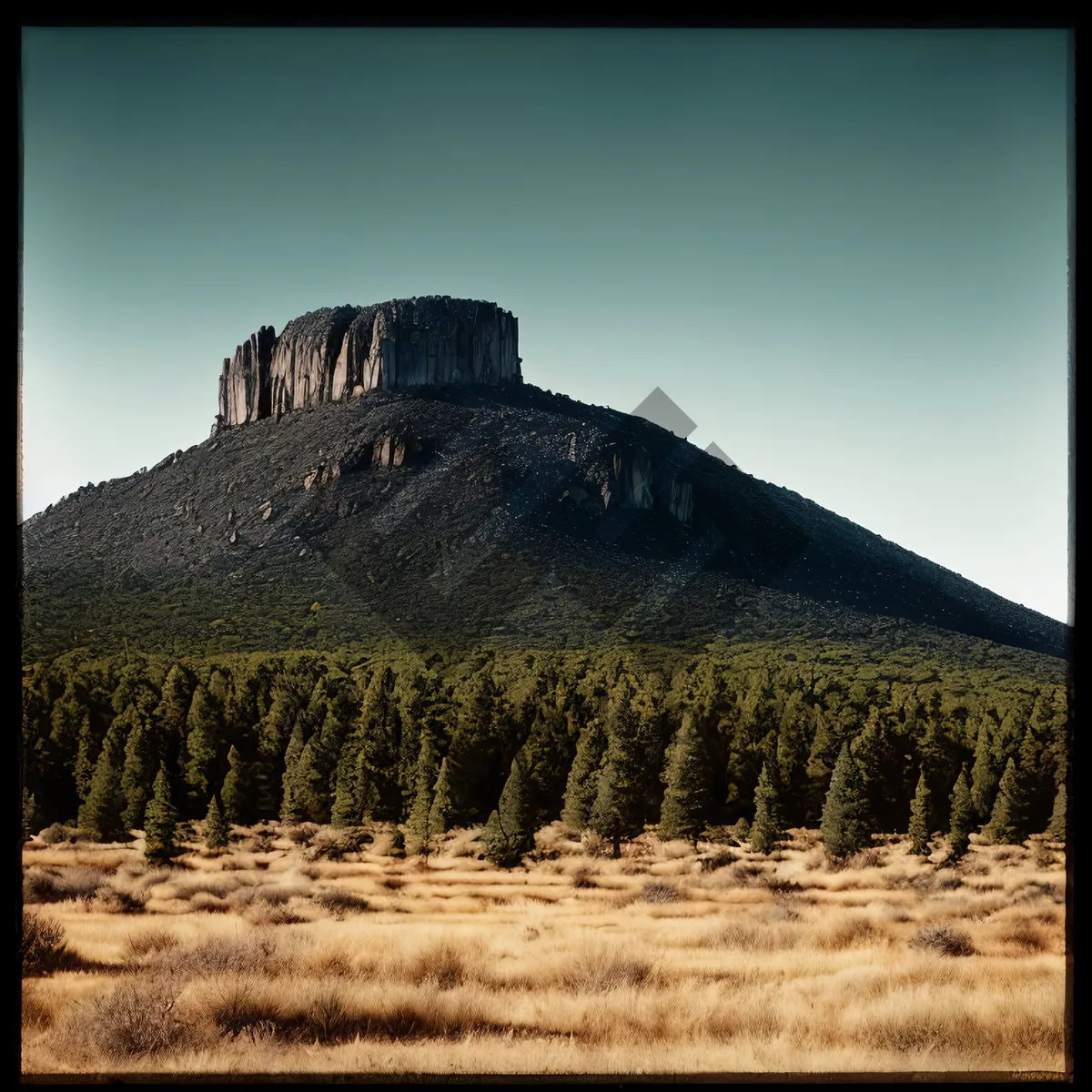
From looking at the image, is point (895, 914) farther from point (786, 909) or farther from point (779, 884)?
point (779, 884)

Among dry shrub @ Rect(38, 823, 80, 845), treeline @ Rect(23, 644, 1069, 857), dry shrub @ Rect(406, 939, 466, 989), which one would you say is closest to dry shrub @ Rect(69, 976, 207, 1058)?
dry shrub @ Rect(406, 939, 466, 989)

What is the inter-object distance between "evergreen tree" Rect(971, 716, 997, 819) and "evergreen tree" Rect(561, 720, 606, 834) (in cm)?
611

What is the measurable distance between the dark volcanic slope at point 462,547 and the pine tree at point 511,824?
12.5 m

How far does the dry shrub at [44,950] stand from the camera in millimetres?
5738

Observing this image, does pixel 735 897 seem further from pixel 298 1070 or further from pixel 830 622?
pixel 830 622

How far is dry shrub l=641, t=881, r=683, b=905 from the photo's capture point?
10.7 metres

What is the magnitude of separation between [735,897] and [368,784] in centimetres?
530

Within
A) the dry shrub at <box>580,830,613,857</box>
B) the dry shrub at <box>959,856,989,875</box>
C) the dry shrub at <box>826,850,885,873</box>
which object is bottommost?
the dry shrub at <box>959,856,989,875</box>

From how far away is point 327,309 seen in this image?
194ft

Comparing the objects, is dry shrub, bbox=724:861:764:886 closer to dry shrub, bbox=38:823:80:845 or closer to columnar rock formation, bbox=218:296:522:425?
dry shrub, bbox=38:823:80:845

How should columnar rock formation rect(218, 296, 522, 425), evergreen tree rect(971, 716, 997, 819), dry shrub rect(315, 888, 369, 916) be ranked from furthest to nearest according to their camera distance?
1. columnar rock formation rect(218, 296, 522, 425)
2. evergreen tree rect(971, 716, 997, 819)
3. dry shrub rect(315, 888, 369, 916)

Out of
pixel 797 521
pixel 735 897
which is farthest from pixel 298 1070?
pixel 797 521

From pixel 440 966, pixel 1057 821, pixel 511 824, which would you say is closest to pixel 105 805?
pixel 511 824

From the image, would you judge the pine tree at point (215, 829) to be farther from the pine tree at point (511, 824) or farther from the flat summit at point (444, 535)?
the flat summit at point (444, 535)
